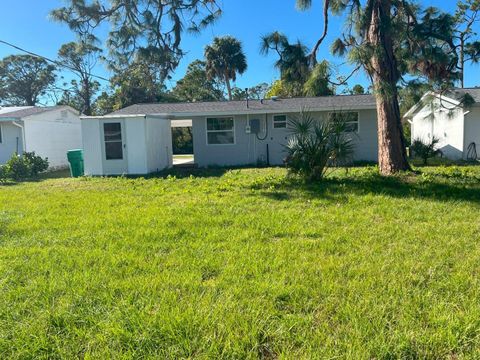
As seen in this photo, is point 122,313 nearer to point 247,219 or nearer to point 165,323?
point 165,323

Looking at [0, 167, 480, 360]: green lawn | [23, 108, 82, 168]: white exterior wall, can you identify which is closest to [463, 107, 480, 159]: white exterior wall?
[0, 167, 480, 360]: green lawn

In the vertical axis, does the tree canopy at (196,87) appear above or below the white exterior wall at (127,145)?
above

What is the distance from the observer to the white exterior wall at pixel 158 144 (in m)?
13.6

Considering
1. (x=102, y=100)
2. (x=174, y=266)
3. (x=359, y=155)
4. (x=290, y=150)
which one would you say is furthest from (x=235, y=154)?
(x=102, y=100)

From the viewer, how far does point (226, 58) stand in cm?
3061

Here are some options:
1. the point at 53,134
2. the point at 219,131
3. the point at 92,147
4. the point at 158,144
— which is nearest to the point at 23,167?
the point at 92,147

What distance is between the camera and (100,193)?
9.04 metres

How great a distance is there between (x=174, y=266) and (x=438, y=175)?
333 inches

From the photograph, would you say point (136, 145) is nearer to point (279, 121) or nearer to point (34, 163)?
point (34, 163)

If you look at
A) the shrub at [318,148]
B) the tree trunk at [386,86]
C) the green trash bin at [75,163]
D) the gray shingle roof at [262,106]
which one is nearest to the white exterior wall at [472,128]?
the gray shingle roof at [262,106]

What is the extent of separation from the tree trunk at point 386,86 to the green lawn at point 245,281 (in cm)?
256

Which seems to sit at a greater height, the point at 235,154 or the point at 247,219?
the point at 235,154

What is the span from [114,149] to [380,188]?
9131mm

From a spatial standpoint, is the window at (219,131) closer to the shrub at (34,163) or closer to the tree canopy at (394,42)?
the shrub at (34,163)
